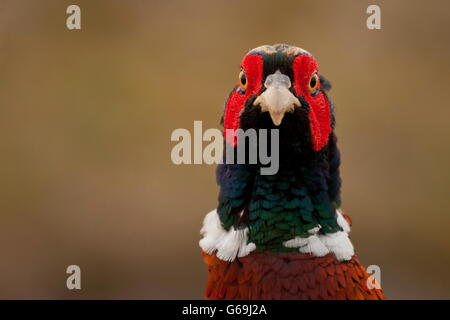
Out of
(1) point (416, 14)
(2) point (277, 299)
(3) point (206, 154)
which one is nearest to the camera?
(2) point (277, 299)

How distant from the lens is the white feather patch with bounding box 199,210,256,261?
2.23 m

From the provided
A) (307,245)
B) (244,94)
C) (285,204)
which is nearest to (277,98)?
(244,94)

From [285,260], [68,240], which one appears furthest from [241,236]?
[68,240]

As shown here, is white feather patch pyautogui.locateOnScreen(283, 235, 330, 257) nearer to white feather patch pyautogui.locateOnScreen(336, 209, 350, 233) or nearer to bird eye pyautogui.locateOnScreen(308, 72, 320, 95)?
white feather patch pyautogui.locateOnScreen(336, 209, 350, 233)

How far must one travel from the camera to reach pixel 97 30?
15.3 ft

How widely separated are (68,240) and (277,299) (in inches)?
125

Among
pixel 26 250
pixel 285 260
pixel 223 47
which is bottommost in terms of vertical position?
pixel 26 250

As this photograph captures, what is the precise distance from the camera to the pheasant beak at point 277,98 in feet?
6.55

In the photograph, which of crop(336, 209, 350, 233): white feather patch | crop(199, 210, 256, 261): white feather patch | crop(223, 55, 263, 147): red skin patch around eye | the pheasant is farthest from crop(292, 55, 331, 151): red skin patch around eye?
crop(199, 210, 256, 261): white feather patch

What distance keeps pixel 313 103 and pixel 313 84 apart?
8 centimetres

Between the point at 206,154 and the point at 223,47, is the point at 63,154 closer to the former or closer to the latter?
the point at 223,47

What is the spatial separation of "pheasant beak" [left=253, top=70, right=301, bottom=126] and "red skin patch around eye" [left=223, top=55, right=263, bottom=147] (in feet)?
0.20

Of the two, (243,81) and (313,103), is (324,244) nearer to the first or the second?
(313,103)

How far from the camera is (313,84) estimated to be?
2207 mm
